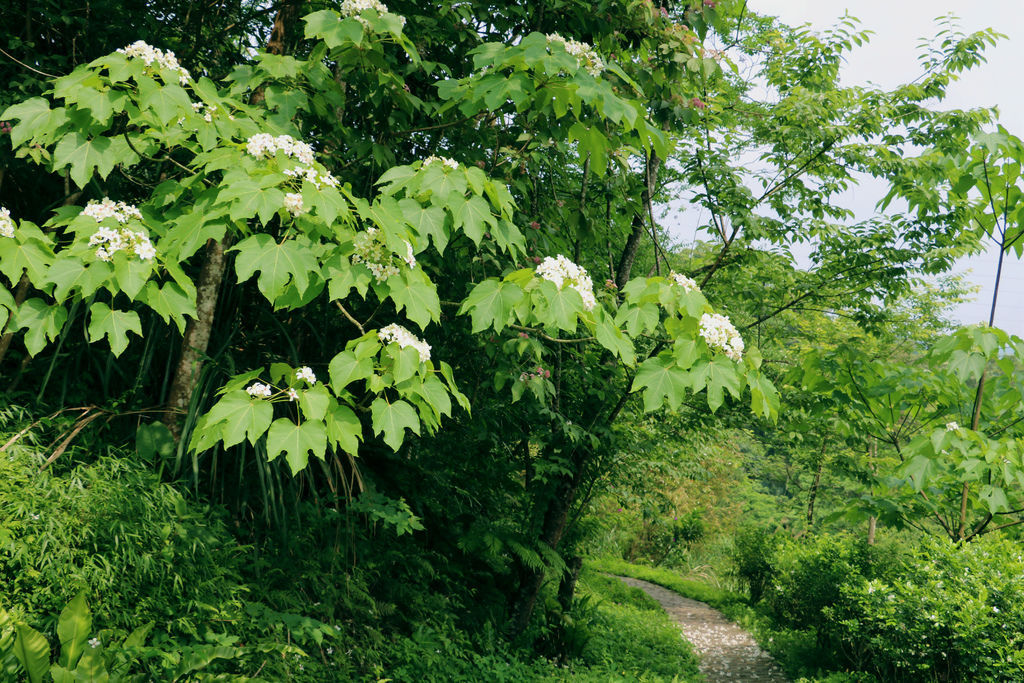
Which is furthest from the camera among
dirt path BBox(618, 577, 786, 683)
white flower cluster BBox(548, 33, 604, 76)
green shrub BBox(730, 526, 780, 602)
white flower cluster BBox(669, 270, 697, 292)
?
green shrub BBox(730, 526, 780, 602)

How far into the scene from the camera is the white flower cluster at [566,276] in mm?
2055

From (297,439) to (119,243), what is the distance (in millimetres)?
765

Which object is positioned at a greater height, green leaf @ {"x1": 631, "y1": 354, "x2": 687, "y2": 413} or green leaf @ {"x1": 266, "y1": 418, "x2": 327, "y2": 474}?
green leaf @ {"x1": 631, "y1": 354, "x2": 687, "y2": 413}

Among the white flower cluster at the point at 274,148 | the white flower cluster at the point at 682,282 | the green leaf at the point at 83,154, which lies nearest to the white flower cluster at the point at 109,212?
the green leaf at the point at 83,154

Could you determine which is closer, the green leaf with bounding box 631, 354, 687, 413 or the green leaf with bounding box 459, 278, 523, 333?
the green leaf with bounding box 631, 354, 687, 413

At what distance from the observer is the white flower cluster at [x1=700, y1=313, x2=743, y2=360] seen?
1.96m

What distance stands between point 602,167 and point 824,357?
252cm

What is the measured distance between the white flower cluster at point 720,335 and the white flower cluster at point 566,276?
0.36m

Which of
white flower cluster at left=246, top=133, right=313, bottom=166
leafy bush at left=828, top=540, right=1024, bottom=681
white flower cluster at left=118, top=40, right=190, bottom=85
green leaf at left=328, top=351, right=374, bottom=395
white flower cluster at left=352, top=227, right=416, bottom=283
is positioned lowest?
leafy bush at left=828, top=540, right=1024, bottom=681

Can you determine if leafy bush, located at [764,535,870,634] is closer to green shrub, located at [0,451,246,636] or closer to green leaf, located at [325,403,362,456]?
green shrub, located at [0,451,246,636]

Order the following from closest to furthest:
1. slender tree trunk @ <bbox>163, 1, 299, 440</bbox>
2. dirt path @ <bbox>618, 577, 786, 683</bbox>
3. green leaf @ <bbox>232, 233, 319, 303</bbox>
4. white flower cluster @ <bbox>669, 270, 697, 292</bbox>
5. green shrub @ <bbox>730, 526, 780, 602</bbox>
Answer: green leaf @ <bbox>232, 233, 319, 303</bbox>
white flower cluster @ <bbox>669, 270, 697, 292</bbox>
slender tree trunk @ <bbox>163, 1, 299, 440</bbox>
dirt path @ <bbox>618, 577, 786, 683</bbox>
green shrub @ <bbox>730, 526, 780, 602</bbox>

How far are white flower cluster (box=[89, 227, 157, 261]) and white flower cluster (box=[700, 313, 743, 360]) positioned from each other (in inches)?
64.1

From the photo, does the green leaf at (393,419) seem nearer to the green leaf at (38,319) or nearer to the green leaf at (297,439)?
the green leaf at (297,439)

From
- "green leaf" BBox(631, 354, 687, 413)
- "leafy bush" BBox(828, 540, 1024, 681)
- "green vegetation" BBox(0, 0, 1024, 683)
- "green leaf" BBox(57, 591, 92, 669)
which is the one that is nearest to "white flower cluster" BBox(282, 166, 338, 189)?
"green vegetation" BBox(0, 0, 1024, 683)
